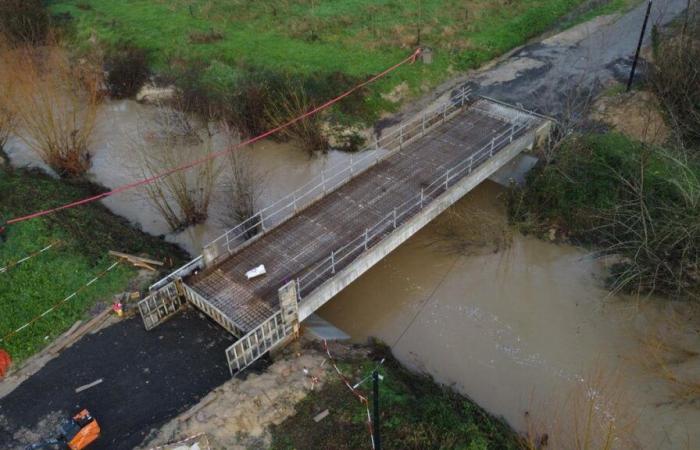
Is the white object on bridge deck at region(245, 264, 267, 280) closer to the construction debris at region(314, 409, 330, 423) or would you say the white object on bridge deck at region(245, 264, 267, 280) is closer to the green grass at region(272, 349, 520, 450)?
the green grass at region(272, 349, 520, 450)

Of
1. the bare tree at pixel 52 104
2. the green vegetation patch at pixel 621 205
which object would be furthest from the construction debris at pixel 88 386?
the green vegetation patch at pixel 621 205

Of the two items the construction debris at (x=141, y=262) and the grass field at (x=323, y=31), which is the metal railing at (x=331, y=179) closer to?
the construction debris at (x=141, y=262)

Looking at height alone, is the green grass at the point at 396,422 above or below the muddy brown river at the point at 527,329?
above

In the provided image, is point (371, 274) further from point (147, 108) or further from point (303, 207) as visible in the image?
point (147, 108)

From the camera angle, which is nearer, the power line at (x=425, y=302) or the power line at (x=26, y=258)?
the power line at (x=26, y=258)

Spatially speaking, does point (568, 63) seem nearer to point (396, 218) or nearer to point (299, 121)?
point (299, 121)
